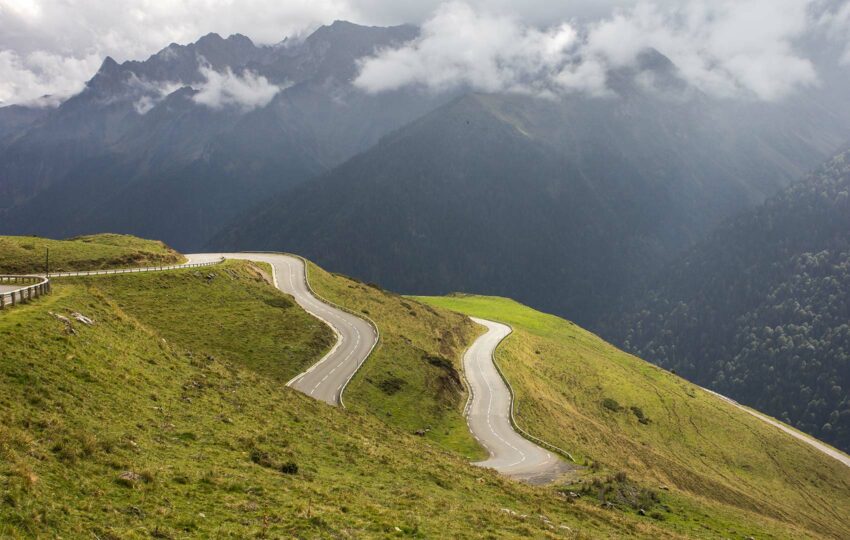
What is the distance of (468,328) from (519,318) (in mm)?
37914

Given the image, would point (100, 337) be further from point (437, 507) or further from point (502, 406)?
point (502, 406)

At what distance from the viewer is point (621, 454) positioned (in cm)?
7288

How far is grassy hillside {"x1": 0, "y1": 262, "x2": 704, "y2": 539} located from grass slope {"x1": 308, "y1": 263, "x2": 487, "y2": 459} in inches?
423

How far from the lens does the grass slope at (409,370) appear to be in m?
56.3

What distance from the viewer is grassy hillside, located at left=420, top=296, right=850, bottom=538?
72125mm

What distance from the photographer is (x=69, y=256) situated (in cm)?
7031

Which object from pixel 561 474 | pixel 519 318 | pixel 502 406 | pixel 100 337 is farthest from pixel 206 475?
pixel 519 318

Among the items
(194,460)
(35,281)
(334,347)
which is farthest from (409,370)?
(194,460)

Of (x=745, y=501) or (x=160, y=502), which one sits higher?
(x=160, y=502)

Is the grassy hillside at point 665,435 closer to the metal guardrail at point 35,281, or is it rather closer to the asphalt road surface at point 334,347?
the asphalt road surface at point 334,347

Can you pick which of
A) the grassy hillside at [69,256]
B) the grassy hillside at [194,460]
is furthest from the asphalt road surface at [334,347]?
the grassy hillside at [69,256]

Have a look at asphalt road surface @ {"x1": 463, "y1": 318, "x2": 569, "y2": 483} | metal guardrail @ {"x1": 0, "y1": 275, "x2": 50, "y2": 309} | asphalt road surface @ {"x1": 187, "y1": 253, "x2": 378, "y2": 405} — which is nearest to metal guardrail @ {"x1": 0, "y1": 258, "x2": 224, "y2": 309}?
metal guardrail @ {"x1": 0, "y1": 275, "x2": 50, "y2": 309}

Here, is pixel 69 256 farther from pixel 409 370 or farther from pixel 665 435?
pixel 665 435

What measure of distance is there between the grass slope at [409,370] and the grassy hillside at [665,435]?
9.72m
